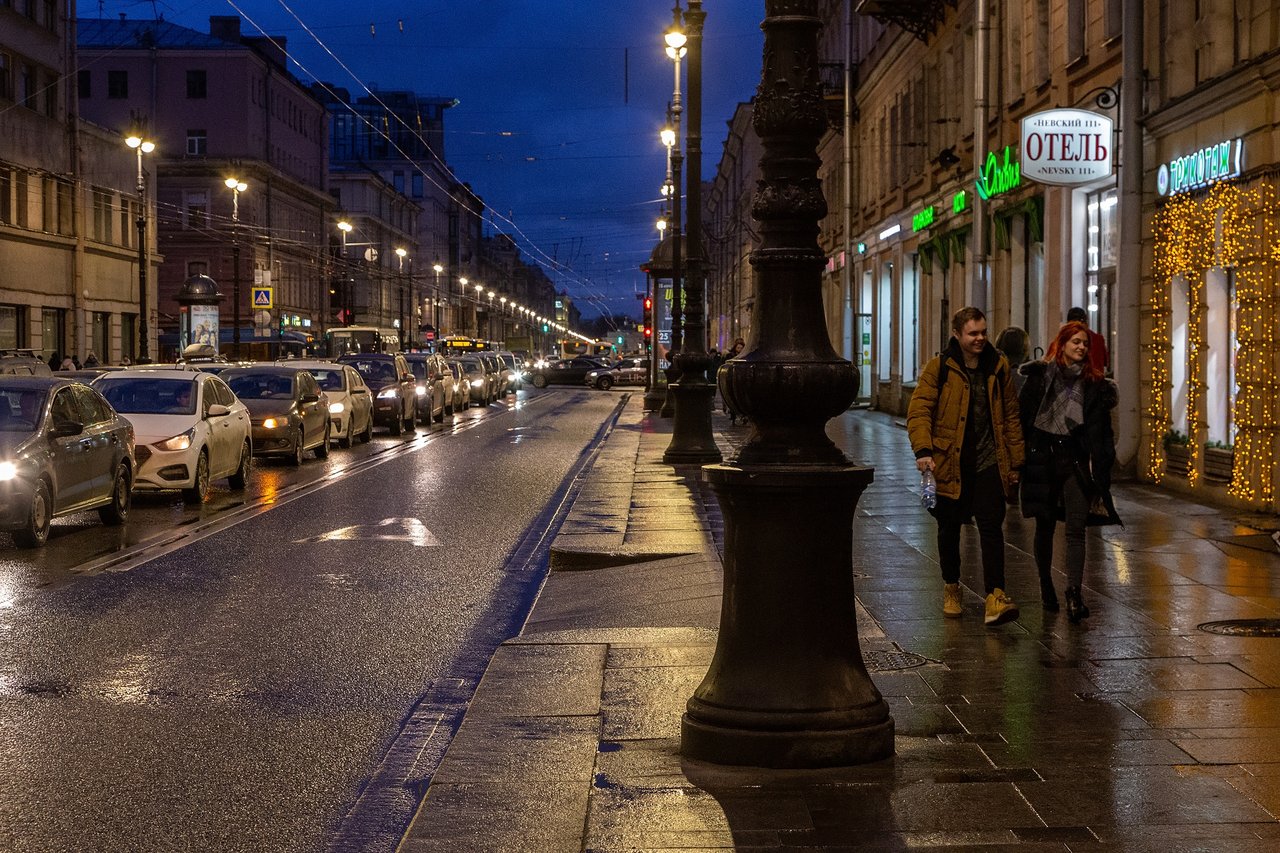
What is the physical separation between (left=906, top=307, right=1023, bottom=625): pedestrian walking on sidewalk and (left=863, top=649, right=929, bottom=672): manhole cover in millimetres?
1061

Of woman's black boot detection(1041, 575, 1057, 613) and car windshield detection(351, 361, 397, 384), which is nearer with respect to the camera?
woman's black boot detection(1041, 575, 1057, 613)

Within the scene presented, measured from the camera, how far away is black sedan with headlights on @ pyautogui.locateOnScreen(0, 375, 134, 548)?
13906 millimetres

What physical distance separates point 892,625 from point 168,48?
8789 centimetres

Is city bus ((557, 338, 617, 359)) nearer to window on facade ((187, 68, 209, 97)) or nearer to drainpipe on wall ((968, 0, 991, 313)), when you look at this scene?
window on facade ((187, 68, 209, 97))

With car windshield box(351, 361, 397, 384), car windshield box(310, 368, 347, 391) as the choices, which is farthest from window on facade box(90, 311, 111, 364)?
car windshield box(310, 368, 347, 391)

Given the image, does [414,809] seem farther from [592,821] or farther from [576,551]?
[576,551]

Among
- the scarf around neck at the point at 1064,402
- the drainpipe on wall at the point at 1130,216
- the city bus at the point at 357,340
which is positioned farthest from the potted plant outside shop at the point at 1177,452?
the city bus at the point at 357,340

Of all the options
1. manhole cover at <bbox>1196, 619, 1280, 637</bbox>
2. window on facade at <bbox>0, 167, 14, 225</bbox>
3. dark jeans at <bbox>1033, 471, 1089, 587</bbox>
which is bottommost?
manhole cover at <bbox>1196, 619, 1280, 637</bbox>

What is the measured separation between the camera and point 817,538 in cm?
623

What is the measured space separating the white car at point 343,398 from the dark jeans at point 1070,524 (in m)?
20.5

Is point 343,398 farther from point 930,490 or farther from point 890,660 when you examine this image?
point 890,660

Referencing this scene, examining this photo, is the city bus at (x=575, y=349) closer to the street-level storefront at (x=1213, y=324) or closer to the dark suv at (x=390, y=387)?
the dark suv at (x=390, y=387)

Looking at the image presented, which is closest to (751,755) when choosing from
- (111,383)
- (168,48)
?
(111,383)

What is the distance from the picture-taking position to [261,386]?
26.2 metres
